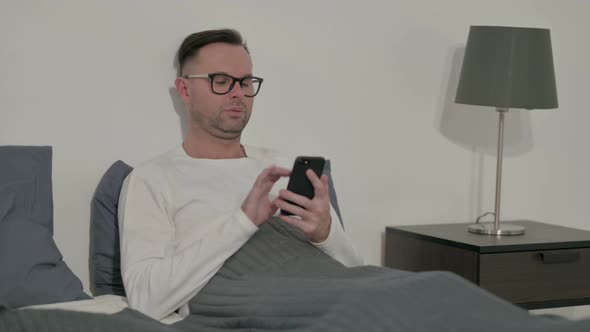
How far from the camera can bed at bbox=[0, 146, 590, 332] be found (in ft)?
5.21

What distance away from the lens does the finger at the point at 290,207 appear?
83.2 inches

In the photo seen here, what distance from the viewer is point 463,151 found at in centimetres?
333

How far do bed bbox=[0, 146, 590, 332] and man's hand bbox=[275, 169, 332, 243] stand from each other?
8cm

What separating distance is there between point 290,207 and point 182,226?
359mm

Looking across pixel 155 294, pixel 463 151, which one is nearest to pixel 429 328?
pixel 155 294

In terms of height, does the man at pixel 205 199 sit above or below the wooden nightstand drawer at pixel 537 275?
above

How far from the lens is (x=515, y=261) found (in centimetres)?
286

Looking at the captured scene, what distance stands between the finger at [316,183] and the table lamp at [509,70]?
3.30 feet

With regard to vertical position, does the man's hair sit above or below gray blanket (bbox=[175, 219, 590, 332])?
above

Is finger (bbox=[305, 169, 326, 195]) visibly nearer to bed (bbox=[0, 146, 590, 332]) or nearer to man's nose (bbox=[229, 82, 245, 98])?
bed (bbox=[0, 146, 590, 332])

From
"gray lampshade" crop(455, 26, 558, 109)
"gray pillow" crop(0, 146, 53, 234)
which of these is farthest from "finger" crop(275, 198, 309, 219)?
"gray lampshade" crop(455, 26, 558, 109)

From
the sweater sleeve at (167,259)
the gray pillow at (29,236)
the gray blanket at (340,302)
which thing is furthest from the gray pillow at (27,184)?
the gray blanket at (340,302)

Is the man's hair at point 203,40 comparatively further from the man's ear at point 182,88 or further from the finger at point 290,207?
the finger at point 290,207

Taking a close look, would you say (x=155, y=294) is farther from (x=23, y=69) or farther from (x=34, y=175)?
(x=23, y=69)
